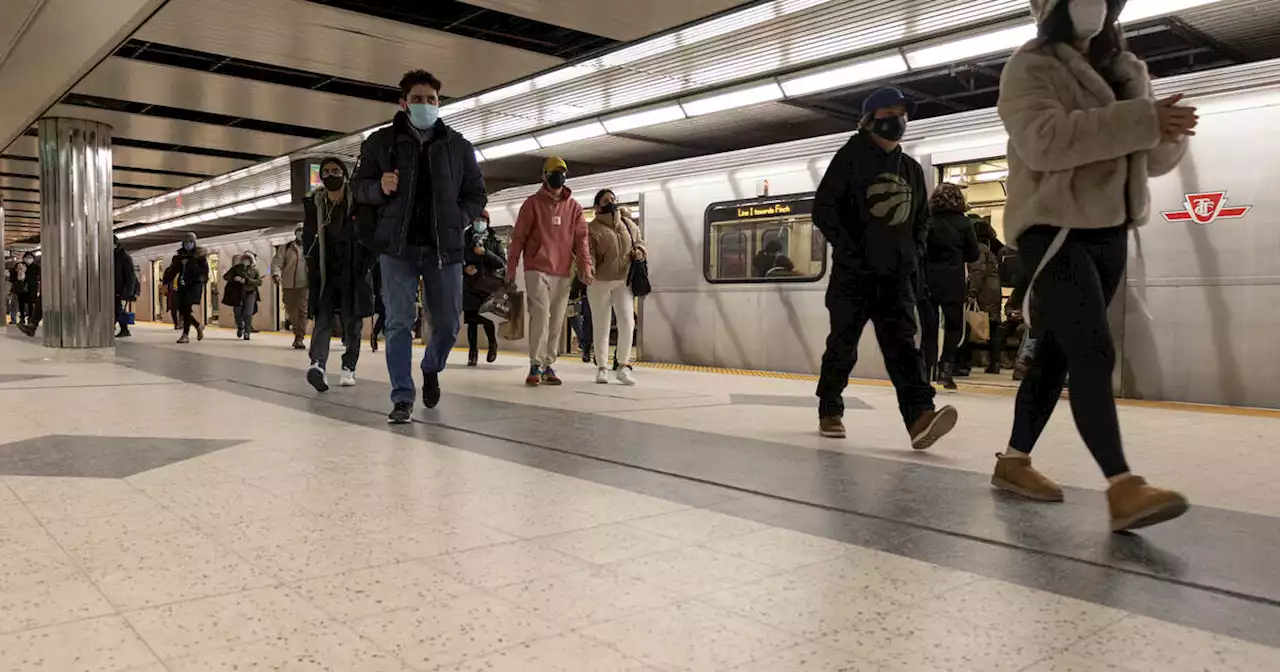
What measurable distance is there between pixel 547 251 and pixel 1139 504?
18.3 feet

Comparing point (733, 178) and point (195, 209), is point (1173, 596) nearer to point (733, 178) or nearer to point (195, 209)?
point (733, 178)

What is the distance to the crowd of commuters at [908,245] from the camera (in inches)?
111

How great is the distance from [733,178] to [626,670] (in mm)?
9213

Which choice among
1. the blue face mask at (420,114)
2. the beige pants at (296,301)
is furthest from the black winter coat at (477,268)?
the blue face mask at (420,114)

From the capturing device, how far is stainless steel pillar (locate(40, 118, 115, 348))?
10.7m

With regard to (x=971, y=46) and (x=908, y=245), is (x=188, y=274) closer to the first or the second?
(x=971, y=46)

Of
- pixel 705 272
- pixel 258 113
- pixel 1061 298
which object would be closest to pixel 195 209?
pixel 258 113

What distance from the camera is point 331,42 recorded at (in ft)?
25.2

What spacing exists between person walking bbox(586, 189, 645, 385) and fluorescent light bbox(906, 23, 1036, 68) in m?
2.99

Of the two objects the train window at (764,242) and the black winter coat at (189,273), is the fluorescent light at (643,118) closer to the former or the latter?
the train window at (764,242)

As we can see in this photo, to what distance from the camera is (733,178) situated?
413 inches

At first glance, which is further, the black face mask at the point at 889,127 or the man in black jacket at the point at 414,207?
the man in black jacket at the point at 414,207

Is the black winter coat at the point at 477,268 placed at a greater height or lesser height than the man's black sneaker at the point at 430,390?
greater

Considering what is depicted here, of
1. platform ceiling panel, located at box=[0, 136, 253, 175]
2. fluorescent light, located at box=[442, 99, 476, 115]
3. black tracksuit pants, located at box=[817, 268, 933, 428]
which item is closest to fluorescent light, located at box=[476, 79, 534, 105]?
fluorescent light, located at box=[442, 99, 476, 115]
